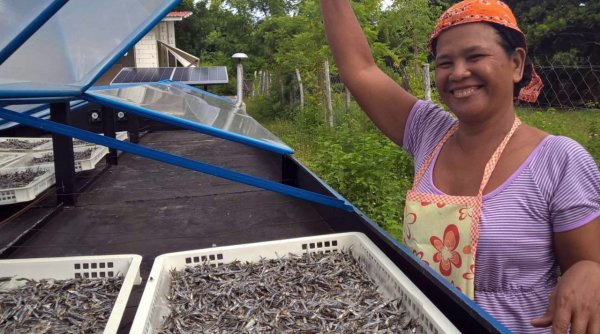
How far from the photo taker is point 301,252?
2.28 m

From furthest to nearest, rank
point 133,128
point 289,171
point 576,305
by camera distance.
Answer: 1. point 133,128
2. point 289,171
3. point 576,305

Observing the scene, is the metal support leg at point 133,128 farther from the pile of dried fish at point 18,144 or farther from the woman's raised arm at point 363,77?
the woman's raised arm at point 363,77

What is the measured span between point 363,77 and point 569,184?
0.85 metres

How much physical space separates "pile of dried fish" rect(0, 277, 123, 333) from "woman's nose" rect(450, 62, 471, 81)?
1.46 metres

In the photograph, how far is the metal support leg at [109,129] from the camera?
484 centimetres

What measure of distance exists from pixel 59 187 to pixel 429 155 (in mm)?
2793

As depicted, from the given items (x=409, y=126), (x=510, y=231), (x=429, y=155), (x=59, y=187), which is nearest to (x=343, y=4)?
(x=409, y=126)

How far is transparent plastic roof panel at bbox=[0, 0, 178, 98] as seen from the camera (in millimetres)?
2461

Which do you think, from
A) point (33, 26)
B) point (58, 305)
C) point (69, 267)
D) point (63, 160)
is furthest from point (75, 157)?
point (33, 26)

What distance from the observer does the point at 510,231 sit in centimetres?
135

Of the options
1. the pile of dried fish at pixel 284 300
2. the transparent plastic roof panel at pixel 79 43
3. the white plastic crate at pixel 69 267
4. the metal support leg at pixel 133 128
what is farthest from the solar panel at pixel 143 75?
the pile of dried fish at pixel 284 300

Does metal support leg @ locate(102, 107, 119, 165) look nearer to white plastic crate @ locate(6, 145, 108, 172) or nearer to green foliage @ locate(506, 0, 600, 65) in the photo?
white plastic crate @ locate(6, 145, 108, 172)

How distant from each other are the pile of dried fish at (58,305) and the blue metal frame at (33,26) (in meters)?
0.95

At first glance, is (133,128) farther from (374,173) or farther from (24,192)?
(374,173)
